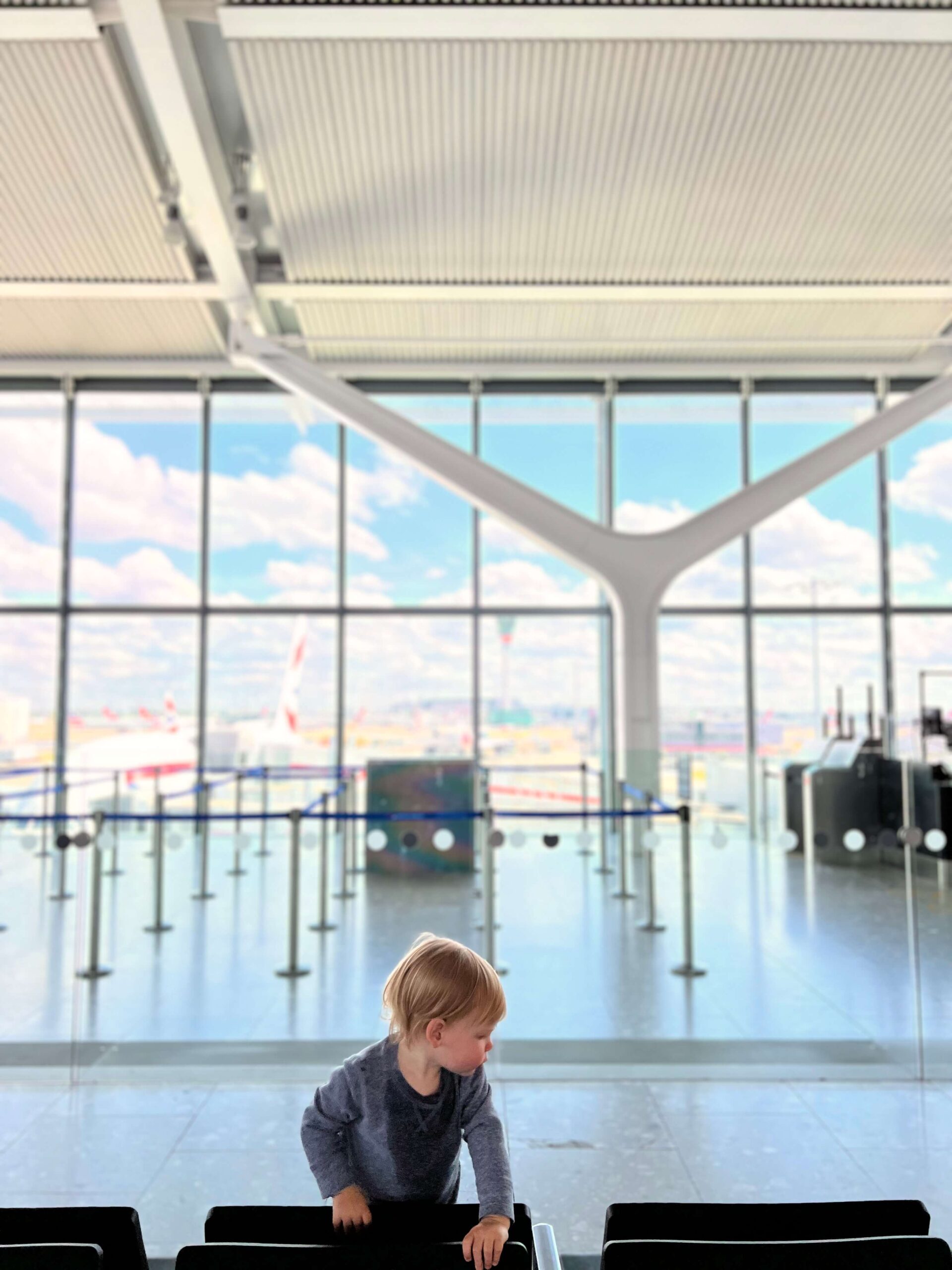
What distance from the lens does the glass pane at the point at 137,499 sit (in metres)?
14.7

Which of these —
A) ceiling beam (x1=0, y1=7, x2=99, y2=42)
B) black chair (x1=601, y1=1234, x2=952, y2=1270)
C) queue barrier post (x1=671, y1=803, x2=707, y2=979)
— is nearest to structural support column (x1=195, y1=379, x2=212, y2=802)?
ceiling beam (x1=0, y1=7, x2=99, y2=42)

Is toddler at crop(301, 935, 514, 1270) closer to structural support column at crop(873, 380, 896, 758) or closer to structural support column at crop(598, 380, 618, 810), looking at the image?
structural support column at crop(598, 380, 618, 810)

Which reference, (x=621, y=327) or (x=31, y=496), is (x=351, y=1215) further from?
(x=31, y=496)

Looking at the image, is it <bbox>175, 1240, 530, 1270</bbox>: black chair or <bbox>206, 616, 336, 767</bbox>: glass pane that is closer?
<bbox>175, 1240, 530, 1270</bbox>: black chair

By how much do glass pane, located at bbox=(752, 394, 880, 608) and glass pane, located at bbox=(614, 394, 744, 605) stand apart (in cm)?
46

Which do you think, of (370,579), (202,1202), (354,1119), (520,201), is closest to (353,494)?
(370,579)

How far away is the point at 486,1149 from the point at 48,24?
30.0 ft

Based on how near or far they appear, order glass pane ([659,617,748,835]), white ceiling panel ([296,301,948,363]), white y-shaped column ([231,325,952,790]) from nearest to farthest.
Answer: white y-shaped column ([231,325,952,790]) < white ceiling panel ([296,301,948,363]) < glass pane ([659,617,748,835])

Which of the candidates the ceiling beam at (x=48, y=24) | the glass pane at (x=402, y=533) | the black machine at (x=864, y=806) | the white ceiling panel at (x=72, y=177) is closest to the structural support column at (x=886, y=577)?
the glass pane at (x=402, y=533)

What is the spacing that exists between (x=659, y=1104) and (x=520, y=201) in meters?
8.99

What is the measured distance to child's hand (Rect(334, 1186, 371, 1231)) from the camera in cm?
177

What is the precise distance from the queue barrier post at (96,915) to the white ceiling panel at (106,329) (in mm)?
9129

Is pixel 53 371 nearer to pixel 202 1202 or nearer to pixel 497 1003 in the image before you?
pixel 202 1202

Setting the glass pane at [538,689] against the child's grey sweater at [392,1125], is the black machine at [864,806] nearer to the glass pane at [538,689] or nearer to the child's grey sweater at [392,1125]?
the child's grey sweater at [392,1125]
